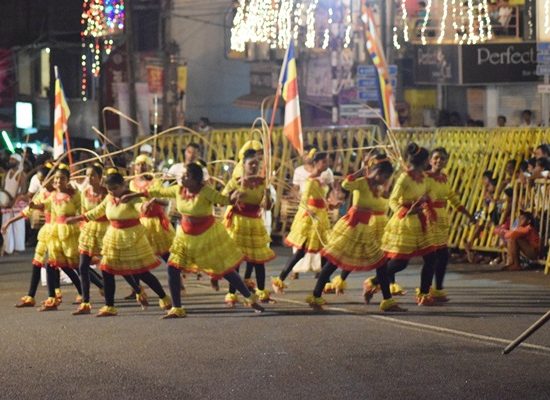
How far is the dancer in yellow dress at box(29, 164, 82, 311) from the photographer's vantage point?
1471cm

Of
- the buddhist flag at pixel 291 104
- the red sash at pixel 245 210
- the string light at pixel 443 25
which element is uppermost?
the string light at pixel 443 25

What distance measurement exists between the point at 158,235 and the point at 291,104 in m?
2.78

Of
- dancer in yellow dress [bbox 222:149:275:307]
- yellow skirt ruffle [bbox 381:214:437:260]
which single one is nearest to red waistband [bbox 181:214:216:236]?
dancer in yellow dress [bbox 222:149:275:307]

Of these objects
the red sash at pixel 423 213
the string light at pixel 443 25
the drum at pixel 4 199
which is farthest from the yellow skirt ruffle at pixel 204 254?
the string light at pixel 443 25

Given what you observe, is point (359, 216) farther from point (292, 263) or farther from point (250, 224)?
point (292, 263)

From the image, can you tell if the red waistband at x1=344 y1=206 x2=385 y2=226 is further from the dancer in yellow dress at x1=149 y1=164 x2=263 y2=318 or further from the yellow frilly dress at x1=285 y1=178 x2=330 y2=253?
the yellow frilly dress at x1=285 y1=178 x2=330 y2=253

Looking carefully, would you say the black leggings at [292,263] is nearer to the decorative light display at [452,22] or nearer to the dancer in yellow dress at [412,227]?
the dancer in yellow dress at [412,227]

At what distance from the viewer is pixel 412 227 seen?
46.9 ft

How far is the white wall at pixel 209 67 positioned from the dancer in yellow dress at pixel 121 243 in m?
25.3

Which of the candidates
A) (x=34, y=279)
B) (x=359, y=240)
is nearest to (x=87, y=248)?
(x=34, y=279)

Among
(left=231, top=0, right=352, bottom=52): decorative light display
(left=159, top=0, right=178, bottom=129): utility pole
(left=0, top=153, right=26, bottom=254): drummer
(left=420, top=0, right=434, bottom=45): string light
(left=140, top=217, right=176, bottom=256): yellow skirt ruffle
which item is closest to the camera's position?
(left=140, top=217, right=176, bottom=256): yellow skirt ruffle

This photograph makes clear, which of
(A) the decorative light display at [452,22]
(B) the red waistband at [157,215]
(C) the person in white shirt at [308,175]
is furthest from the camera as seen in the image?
(A) the decorative light display at [452,22]

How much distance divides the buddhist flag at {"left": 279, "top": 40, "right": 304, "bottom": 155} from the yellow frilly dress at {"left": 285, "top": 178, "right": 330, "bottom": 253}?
550mm

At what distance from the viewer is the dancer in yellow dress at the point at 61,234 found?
14711 millimetres
